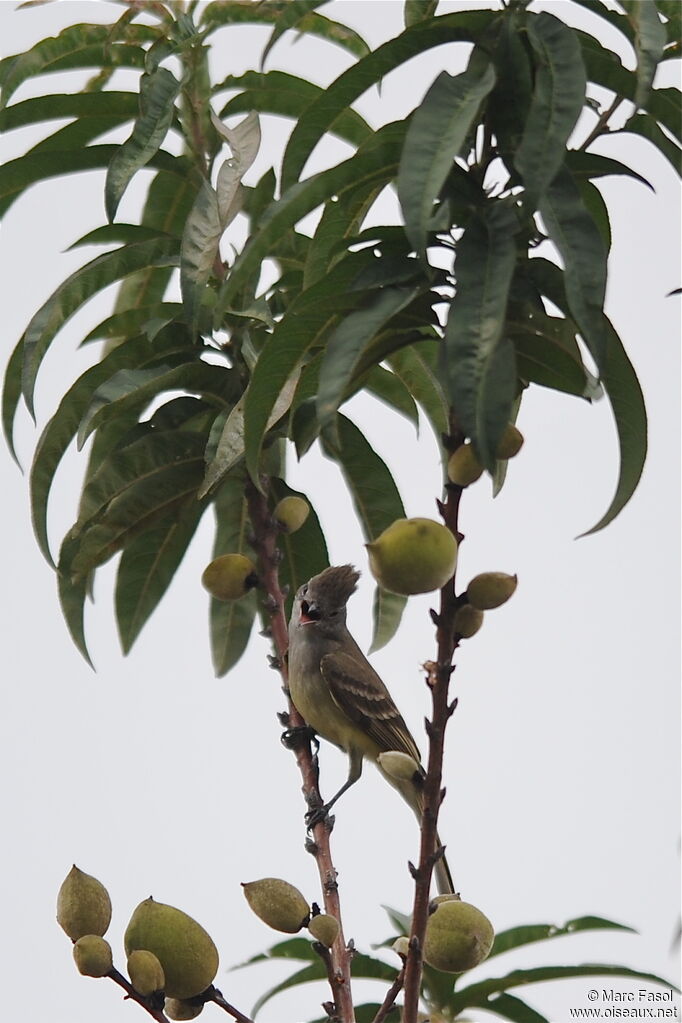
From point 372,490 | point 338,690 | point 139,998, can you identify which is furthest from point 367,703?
point 139,998

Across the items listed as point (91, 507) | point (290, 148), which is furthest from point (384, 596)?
point (290, 148)

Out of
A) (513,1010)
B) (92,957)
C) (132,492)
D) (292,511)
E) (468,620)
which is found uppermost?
(132,492)

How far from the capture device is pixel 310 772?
2.86 meters

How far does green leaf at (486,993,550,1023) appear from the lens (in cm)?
259

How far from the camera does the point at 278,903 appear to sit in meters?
2.27

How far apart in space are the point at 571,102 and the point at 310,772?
163 centimetres

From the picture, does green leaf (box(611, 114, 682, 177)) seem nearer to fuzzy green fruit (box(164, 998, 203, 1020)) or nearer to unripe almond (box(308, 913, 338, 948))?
unripe almond (box(308, 913, 338, 948))

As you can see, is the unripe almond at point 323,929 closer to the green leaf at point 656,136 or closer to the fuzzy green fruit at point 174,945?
the fuzzy green fruit at point 174,945

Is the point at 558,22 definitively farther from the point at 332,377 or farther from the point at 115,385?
the point at 115,385

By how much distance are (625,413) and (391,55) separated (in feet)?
2.81

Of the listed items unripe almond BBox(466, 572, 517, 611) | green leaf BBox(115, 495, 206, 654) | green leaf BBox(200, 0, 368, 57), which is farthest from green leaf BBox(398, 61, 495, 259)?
green leaf BBox(115, 495, 206, 654)

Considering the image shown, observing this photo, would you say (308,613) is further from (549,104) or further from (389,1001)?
(549,104)

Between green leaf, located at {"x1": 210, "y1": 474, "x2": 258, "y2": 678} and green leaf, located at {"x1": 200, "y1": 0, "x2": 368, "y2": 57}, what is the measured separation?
4.09 ft

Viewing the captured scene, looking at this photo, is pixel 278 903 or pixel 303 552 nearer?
pixel 278 903
